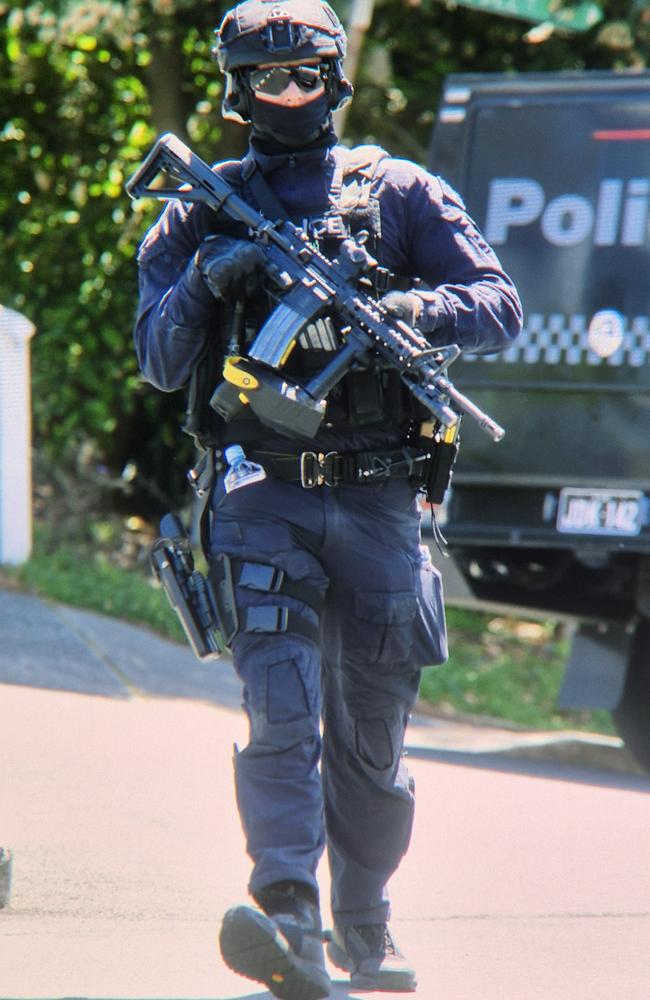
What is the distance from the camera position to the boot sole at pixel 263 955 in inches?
125

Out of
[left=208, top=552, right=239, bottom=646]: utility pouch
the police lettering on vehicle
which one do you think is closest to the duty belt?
[left=208, top=552, right=239, bottom=646]: utility pouch

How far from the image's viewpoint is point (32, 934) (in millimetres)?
3979

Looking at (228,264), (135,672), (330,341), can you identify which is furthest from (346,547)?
(135,672)

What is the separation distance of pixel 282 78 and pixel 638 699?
4.45m

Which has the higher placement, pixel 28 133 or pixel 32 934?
pixel 28 133

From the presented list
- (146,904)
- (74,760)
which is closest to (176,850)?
(146,904)

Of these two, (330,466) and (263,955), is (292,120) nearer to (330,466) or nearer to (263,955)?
(330,466)

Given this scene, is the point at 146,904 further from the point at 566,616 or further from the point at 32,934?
the point at 566,616

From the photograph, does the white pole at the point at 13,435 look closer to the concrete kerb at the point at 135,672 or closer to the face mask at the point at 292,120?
the concrete kerb at the point at 135,672

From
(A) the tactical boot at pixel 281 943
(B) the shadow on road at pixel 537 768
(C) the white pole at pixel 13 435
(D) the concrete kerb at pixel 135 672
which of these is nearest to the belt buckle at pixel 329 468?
(A) the tactical boot at pixel 281 943

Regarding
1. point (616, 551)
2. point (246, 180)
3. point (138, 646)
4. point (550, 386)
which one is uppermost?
point (246, 180)

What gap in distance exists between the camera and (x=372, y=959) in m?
3.68

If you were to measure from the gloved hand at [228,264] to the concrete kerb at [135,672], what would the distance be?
11.8 feet

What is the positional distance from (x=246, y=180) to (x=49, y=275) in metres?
7.36
